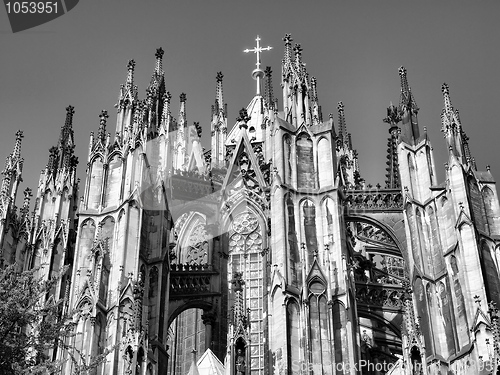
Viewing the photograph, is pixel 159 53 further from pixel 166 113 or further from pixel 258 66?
pixel 258 66

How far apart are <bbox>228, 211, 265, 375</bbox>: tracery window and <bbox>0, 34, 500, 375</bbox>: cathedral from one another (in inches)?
2.6

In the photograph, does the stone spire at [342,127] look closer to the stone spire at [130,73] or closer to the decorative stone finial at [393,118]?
the decorative stone finial at [393,118]

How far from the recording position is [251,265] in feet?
126

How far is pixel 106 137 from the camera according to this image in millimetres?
37469

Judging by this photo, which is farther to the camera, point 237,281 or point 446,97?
point 446,97

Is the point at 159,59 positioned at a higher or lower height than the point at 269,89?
lower

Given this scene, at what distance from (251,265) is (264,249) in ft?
3.04

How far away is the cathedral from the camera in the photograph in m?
30.9

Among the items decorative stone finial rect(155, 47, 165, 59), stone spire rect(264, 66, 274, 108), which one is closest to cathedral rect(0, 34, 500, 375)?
decorative stone finial rect(155, 47, 165, 59)

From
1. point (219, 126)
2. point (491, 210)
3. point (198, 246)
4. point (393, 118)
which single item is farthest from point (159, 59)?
point (491, 210)

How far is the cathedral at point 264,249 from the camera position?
1218 inches

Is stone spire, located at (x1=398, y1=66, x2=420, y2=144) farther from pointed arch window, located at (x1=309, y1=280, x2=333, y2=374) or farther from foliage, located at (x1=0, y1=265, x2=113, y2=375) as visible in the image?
foliage, located at (x1=0, y1=265, x2=113, y2=375)

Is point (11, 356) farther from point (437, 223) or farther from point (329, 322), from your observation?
point (437, 223)

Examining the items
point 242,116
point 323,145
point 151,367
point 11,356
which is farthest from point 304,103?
point 11,356
